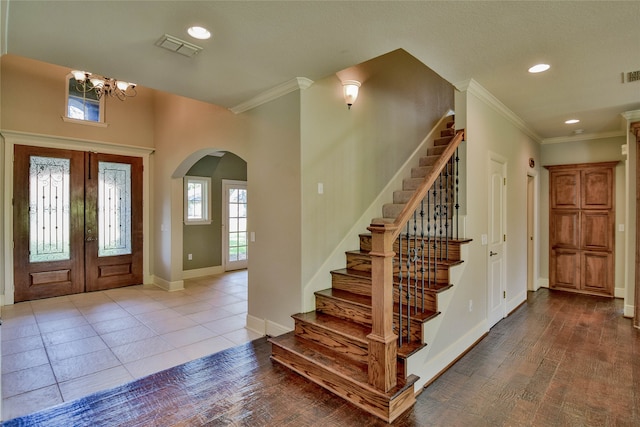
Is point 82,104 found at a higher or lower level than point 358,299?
higher

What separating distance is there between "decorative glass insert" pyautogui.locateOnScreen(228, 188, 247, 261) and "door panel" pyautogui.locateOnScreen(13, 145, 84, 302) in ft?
9.41

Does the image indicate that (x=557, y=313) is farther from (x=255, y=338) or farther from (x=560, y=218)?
(x=255, y=338)

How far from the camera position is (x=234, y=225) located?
771cm

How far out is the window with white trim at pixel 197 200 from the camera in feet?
22.7

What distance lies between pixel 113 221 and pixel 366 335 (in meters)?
5.31

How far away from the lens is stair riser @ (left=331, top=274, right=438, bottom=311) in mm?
2803

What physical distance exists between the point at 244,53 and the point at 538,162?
17.7ft

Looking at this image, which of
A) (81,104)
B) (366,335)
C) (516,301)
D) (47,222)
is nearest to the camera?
(366,335)

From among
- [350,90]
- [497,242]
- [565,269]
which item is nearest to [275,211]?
[350,90]

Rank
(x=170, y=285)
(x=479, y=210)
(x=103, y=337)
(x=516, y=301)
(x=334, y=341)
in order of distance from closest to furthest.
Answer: (x=334, y=341) → (x=479, y=210) → (x=103, y=337) → (x=516, y=301) → (x=170, y=285)

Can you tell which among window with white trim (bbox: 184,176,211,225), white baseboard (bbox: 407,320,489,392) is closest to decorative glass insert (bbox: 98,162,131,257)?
window with white trim (bbox: 184,176,211,225)

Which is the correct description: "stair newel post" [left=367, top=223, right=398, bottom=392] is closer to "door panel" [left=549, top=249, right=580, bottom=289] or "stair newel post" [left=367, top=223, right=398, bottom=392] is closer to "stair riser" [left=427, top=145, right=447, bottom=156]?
"stair riser" [left=427, top=145, right=447, bottom=156]

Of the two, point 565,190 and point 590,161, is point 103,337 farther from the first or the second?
point 590,161

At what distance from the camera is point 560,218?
567 cm
